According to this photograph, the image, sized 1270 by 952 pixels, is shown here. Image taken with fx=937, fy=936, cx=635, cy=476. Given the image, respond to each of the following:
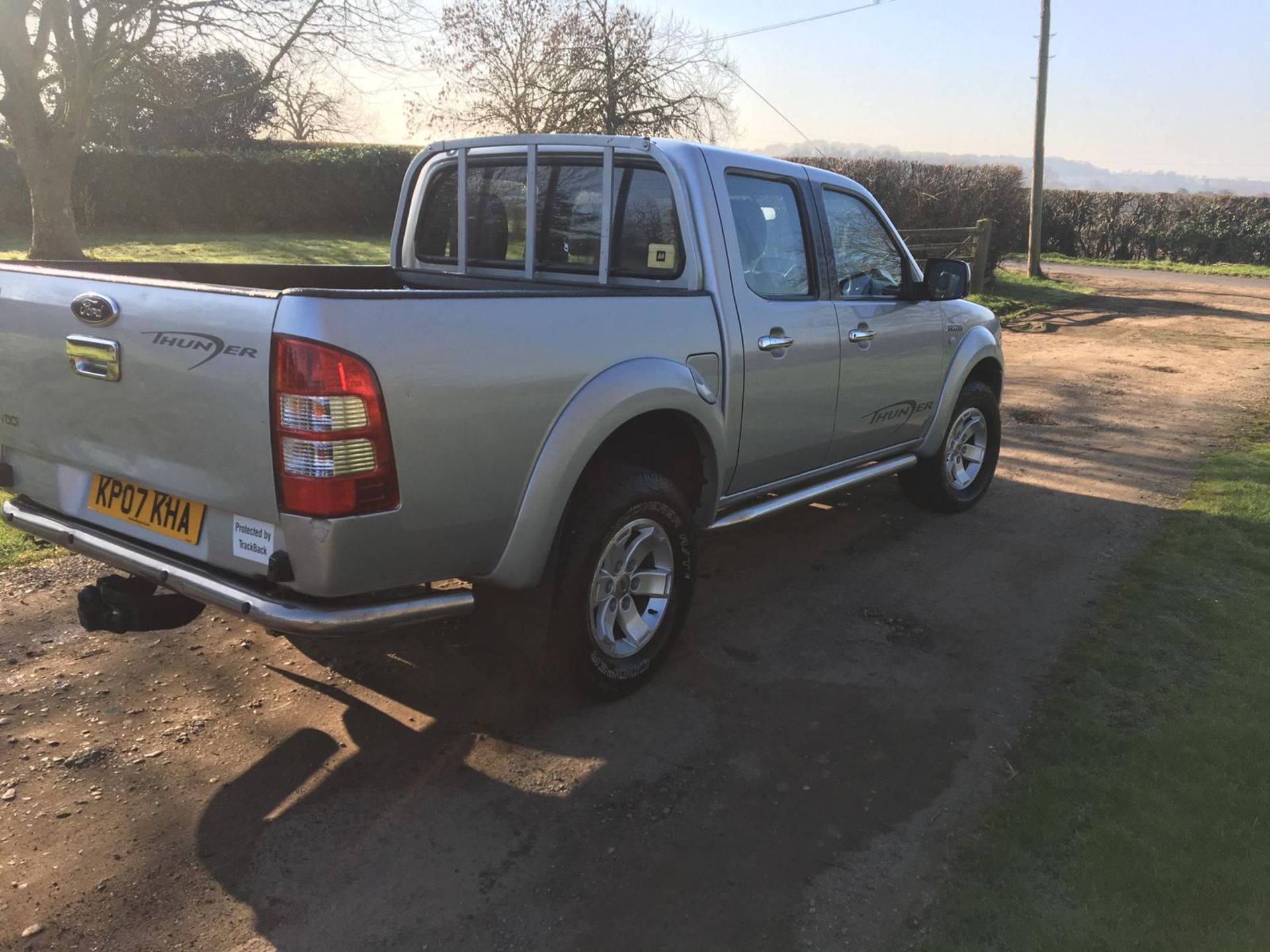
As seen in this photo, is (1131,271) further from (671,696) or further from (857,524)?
(671,696)

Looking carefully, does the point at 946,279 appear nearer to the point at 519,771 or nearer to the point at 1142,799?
the point at 1142,799

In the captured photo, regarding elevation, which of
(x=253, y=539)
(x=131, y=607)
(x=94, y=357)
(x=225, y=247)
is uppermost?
(x=225, y=247)

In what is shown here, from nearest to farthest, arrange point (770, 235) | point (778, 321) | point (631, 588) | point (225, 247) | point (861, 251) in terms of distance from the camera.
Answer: point (631, 588) < point (778, 321) < point (770, 235) < point (861, 251) < point (225, 247)

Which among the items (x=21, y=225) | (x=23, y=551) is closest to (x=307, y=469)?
(x=23, y=551)

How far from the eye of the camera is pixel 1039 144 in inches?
786

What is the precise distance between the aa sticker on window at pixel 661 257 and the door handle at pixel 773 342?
0.49 m

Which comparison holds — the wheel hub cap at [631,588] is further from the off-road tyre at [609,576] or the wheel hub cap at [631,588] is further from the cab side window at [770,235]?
the cab side window at [770,235]

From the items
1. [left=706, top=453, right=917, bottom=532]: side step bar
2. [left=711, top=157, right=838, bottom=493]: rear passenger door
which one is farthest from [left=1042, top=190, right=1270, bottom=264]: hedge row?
[left=711, top=157, right=838, bottom=493]: rear passenger door

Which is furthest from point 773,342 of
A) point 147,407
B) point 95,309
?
point 95,309

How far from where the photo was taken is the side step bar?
4094 millimetres

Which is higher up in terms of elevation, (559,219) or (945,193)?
(945,193)

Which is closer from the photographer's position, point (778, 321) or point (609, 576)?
point (609, 576)

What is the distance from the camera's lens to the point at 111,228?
19.9m

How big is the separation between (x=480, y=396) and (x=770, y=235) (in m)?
1.97
